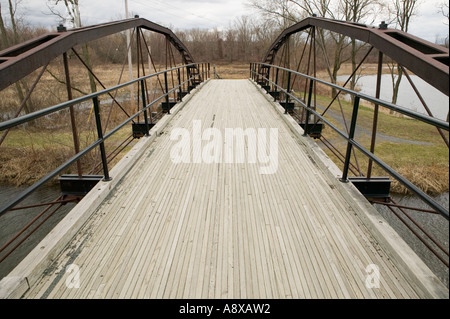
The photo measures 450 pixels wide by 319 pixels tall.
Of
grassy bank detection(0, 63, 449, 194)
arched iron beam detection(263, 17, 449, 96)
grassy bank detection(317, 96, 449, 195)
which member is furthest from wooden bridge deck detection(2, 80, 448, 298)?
grassy bank detection(317, 96, 449, 195)

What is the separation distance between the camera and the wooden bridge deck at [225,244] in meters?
1.96

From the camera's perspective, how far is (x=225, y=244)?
2398mm

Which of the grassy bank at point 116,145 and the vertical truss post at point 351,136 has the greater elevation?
the vertical truss post at point 351,136

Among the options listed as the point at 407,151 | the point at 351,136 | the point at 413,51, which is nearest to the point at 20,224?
the point at 351,136

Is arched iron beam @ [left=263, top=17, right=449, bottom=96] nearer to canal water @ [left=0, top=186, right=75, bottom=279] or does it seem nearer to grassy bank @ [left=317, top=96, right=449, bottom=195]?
grassy bank @ [left=317, top=96, right=449, bottom=195]

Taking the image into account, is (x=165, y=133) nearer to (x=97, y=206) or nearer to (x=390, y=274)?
(x=97, y=206)

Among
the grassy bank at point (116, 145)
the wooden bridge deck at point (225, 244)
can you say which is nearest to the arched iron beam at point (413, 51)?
the wooden bridge deck at point (225, 244)

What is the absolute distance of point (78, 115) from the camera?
16.4m

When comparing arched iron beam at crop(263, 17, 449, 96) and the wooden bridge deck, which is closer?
the wooden bridge deck

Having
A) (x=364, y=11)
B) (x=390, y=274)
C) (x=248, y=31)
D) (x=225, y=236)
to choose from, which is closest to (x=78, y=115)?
A: (x=225, y=236)

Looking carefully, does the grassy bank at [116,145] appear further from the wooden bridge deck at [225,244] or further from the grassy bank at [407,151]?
the wooden bridge deck at [225,244]

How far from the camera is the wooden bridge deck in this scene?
196 cm

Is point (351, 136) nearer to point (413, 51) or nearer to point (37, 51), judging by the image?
point (413, 51)
